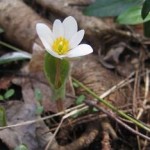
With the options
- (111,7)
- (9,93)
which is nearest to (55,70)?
(9,93)

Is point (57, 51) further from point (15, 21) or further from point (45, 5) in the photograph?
point (45, 5)

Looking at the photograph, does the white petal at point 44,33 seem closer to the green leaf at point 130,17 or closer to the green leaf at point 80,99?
the green leaf at point 80,99

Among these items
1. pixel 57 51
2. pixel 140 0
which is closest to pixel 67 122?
pixel 57 51

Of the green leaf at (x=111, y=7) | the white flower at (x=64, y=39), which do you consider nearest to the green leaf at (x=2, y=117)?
the white flower at (x=64, y=39)

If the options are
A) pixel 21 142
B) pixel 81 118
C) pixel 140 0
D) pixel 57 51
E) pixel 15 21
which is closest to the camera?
pixel 57 51

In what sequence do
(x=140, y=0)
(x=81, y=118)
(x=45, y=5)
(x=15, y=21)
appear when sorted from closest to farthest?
(x=81, y=118) < (x=140, y=0) < (x=15, y=21) < (x=45, y=5)

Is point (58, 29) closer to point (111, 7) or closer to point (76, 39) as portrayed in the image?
point (76, 39)

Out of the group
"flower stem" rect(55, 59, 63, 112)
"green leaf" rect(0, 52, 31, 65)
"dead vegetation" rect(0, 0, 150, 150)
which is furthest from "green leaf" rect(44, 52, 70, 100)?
"green leaf" rect(0, 52, 31, 65)
